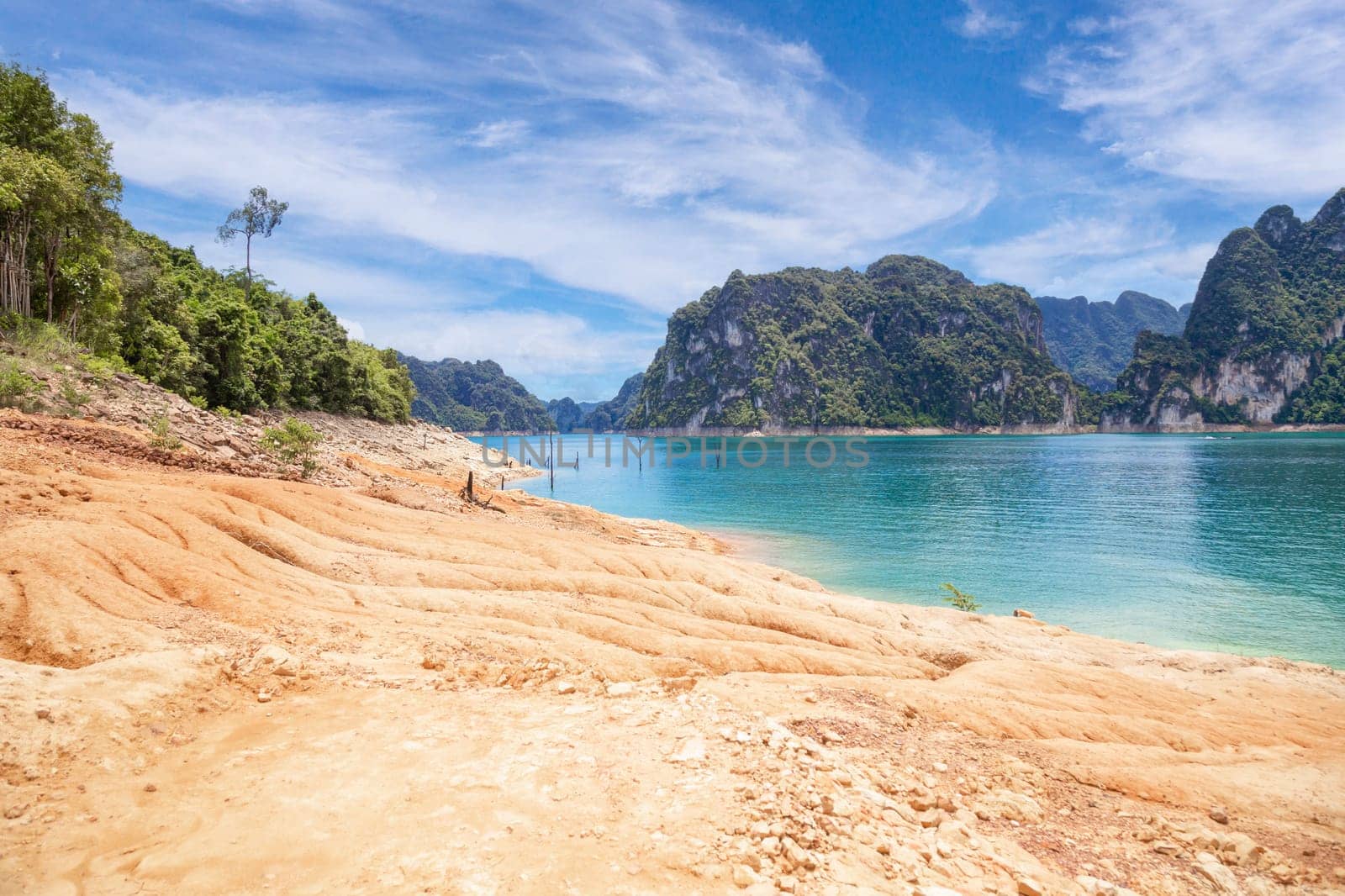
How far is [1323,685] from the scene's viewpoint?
11758 millimetres

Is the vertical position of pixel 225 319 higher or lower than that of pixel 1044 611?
higher

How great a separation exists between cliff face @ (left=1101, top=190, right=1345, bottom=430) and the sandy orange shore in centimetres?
21888

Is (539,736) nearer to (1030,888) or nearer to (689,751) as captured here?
(689,751)

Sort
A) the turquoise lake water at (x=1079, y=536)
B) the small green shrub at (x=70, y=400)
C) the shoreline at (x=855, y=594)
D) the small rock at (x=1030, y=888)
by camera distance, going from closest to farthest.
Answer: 1. the small rock at (x=1030, y=888)
2. the shoreline at (x=855, y=594)
3. the small green shrub at (x=70, y=400)
4. the turquoise lake water at (x=1079, y=536)

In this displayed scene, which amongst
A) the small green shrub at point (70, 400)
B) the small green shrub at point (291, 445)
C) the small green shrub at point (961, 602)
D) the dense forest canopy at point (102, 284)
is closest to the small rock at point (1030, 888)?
the small green shrub at point (961, 602)

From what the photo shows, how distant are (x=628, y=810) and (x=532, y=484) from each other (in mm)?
55438

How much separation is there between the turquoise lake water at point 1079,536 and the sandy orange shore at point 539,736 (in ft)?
29.2

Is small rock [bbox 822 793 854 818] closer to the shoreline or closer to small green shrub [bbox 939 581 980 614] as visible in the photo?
the shoreline

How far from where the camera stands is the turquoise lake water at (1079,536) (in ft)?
65.3

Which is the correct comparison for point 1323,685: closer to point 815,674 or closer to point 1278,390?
point 815,674

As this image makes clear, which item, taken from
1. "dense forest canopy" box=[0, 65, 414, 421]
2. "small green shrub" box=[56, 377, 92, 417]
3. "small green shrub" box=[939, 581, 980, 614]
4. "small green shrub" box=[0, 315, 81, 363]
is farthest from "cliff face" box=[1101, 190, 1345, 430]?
"small green shrub" box=[0, 315, 81, 363]

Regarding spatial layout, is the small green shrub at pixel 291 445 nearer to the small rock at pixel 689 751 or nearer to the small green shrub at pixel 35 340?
the small green shrub at pixel 35 340

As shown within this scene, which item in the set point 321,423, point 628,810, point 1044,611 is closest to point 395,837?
point 628,810

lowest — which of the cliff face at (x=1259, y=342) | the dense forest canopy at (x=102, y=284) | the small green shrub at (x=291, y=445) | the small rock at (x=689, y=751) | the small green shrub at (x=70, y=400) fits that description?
the small rock at (x=689, y=751)
